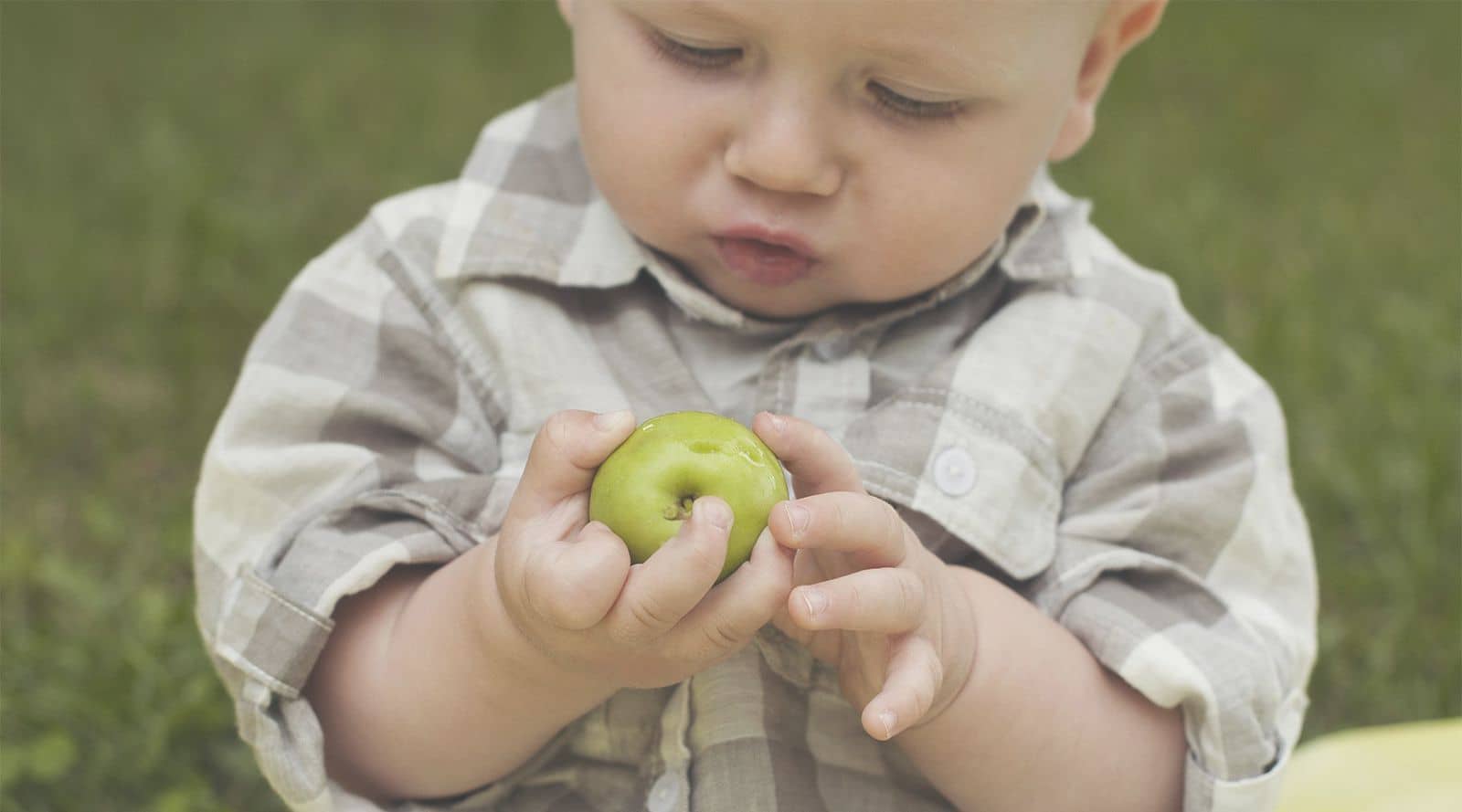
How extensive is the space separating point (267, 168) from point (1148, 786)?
10.4 feet

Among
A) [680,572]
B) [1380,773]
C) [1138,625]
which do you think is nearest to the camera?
[680,572]

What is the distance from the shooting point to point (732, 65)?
148 centimetres

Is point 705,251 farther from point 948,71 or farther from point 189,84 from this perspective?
point 189,84

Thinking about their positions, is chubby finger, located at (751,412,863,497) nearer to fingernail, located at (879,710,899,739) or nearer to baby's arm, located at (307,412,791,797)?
baby's arm, located at (307,412,791,797)

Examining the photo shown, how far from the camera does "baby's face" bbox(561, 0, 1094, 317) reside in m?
1.43

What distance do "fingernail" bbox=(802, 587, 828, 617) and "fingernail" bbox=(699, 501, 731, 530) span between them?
85 mm

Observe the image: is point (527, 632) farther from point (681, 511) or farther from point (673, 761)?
point (673, 761)

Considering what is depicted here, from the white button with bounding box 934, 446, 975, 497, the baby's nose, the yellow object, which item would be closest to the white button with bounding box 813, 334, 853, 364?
the white button with bounding box 934, 446, 975, 497

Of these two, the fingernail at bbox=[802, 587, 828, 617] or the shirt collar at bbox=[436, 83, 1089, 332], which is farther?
the shirt collar at bbox=[436, 83, 1089, 332]

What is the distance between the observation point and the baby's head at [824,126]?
4.69 feet

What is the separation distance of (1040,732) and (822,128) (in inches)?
24.3

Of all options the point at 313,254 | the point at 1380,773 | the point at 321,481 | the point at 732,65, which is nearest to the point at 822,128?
the point at 732,65

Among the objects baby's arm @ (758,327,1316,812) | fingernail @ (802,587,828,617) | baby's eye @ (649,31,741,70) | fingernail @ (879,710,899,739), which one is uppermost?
baby's eye @ (649,31,741,70)

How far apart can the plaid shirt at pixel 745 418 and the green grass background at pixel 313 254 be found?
605 mm
